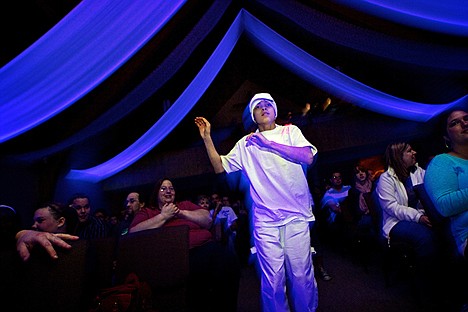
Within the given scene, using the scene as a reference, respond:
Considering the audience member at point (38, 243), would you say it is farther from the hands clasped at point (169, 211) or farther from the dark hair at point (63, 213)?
the hands clasped at point (169, 211)

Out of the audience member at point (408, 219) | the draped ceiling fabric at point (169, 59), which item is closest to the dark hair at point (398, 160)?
the audience member at point (408, 219)

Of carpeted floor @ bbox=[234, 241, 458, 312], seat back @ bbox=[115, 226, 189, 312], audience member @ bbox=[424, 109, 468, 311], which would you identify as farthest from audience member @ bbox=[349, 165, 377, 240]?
seat back @ bbox=[115, 226, 189, 312]

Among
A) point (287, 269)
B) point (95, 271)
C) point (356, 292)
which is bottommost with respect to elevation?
point (356, 292)

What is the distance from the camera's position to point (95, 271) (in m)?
1.54

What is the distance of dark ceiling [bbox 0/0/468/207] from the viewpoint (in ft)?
9.73

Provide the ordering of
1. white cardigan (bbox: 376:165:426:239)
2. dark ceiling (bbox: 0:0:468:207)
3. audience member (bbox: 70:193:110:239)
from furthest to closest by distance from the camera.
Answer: dark ceiling (bbox: 0:0:468:207), audience member (bbox: 70:193:110:239), white cardigan (bbox: 376:165:426:239)

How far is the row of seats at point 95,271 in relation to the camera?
3.67 ft

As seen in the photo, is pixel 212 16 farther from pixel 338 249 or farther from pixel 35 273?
pixel 338 249

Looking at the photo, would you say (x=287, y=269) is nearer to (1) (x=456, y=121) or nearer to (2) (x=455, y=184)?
(2) (x=455, y=184)

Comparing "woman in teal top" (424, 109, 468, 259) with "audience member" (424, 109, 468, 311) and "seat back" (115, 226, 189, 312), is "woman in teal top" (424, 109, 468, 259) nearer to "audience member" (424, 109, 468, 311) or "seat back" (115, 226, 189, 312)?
"audience member" (424, 109, 468, 311)

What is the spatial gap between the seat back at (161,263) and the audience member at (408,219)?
5.14 feet

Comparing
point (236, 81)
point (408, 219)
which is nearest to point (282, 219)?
point (408, 219)

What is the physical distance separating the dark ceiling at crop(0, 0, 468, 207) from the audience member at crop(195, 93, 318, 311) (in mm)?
2164

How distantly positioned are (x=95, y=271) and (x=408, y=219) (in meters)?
2.21
